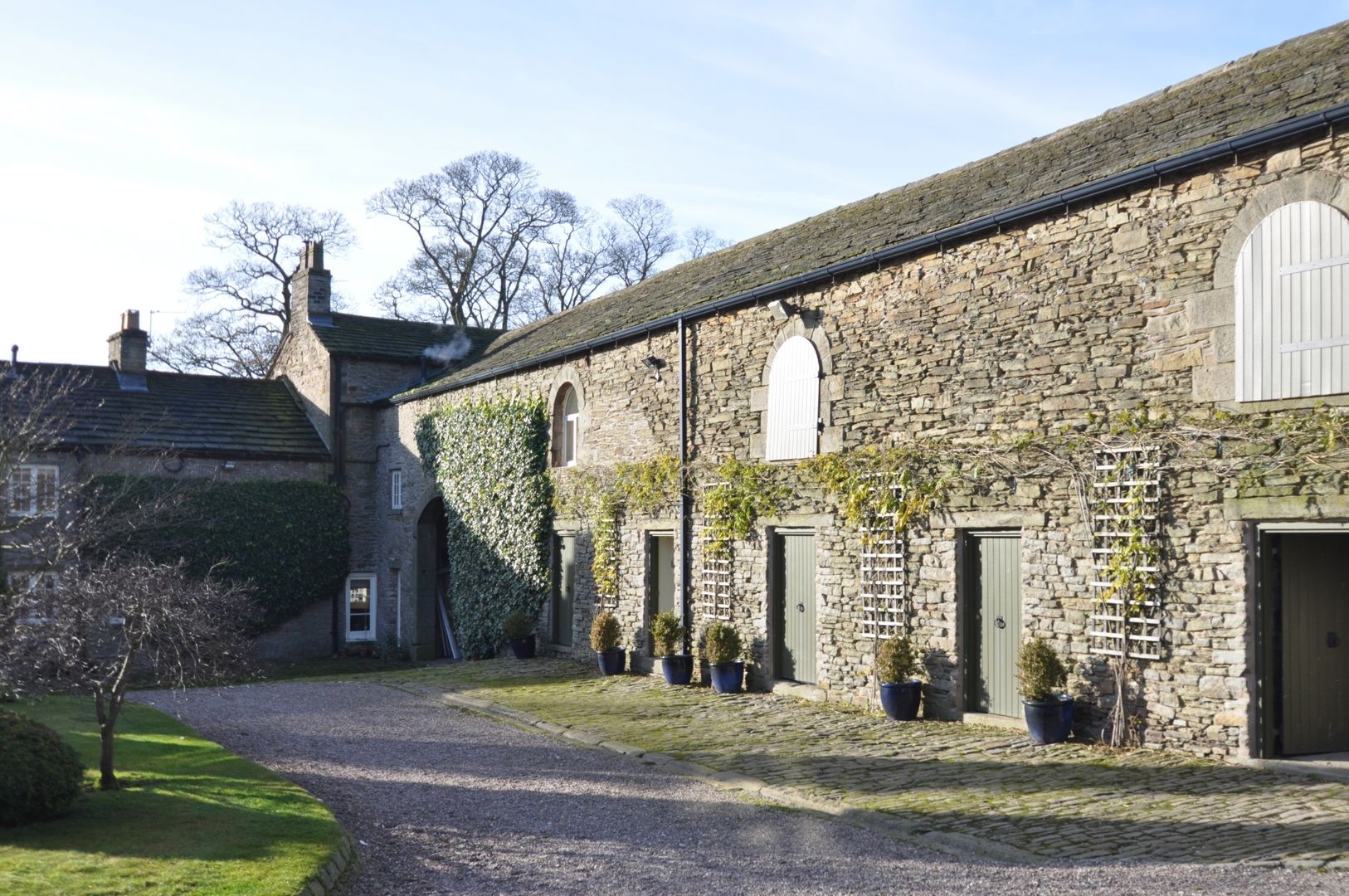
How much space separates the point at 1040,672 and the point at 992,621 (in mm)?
1489

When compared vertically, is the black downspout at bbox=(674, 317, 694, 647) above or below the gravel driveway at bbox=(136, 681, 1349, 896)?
above

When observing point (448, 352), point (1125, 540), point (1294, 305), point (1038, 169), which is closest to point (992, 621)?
point (1125, 540)

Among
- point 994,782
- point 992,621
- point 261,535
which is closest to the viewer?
point 994,782

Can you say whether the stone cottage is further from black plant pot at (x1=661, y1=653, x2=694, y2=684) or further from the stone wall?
black plant pot at (x1=661, y1=653, x2=694, y2=684)

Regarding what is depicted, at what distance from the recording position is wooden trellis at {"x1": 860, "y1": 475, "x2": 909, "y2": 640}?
13781mm

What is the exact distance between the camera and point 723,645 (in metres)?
15.9

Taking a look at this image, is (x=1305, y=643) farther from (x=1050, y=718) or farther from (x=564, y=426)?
(x=564, y=426)

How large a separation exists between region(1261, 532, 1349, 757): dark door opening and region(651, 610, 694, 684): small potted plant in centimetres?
827

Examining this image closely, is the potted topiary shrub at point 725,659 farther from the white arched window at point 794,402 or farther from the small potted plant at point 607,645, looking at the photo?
the small potted plant at point 607,645

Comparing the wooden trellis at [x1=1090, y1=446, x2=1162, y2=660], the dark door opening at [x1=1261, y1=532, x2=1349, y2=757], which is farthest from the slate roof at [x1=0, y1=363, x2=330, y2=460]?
the dark door opening at [x1=1261, y1=532, x2=1349, y2=757]

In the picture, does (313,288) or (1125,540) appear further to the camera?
(313,288)

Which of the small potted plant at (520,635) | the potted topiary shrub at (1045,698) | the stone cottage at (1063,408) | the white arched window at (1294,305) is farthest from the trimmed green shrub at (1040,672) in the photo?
the small potted plant at (520,635)

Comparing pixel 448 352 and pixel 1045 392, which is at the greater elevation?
pixel 448 352

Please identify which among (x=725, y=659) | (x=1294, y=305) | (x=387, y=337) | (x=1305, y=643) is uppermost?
(x=387, y=337)
